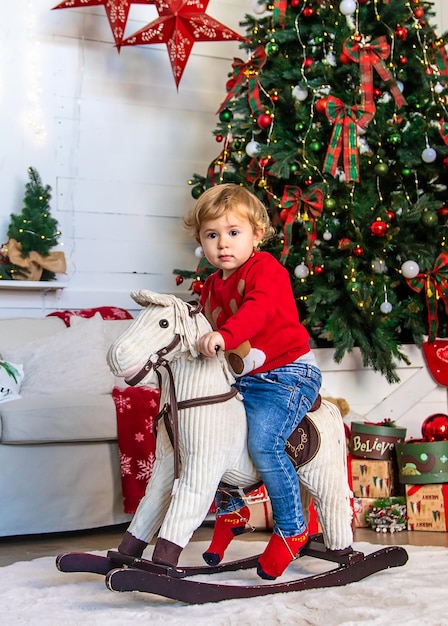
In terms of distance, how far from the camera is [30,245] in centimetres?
356

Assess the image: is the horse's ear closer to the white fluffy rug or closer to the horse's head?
the horse's head

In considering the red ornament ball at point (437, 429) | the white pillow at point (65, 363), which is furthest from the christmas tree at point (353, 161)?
the white pillow at point (65, 363)

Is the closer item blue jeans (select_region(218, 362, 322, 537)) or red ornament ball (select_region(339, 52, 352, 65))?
blue jeans (select_region(218, 362, 322, 537))

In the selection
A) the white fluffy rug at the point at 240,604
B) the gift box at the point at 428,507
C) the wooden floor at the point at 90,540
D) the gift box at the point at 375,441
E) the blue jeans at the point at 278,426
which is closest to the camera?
the white fluffy rug at the point at 240,604

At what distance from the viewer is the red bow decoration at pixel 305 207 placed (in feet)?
10.3

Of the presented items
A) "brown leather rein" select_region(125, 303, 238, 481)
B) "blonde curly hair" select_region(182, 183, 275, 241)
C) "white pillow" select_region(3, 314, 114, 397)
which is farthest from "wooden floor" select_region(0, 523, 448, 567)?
"blonde curly hair" select_region(182, 183, 275, 241)

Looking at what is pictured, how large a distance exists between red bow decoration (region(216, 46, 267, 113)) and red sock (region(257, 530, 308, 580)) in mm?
2022

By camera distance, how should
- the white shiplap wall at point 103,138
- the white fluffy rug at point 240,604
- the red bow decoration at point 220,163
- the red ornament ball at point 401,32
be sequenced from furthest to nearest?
1. the white shiplap wall at point 103,138
2. the red bow decoration at point 220,163
3. the red ornament ball at point 401,32
4. the white fluffy rug at point 240,604

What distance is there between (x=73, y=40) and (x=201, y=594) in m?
3.04

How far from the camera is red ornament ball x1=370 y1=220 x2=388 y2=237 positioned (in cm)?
308

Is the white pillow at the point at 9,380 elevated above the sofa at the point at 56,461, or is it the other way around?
the white pillow at the point at 9,380

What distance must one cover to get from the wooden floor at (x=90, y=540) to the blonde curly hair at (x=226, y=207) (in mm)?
1186

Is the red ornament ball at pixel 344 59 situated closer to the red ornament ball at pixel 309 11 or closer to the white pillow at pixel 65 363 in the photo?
the red ornament ball at pixel 309 11

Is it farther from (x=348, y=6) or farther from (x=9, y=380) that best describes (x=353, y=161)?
(x=9, y=380)
